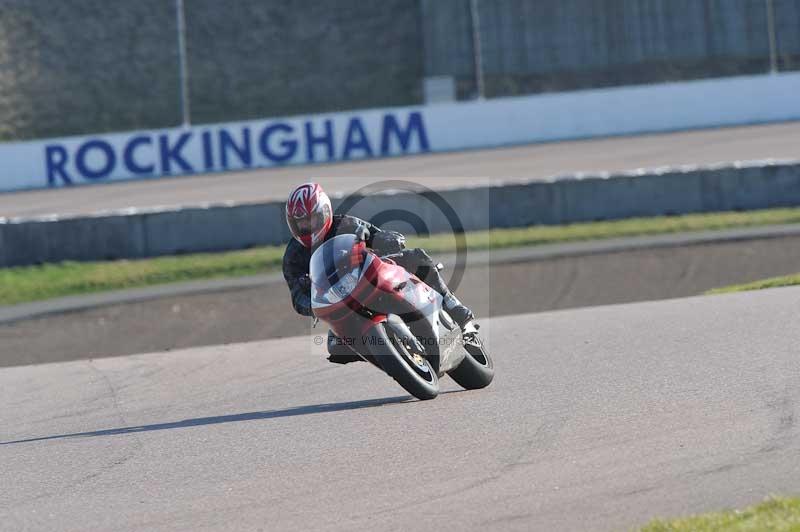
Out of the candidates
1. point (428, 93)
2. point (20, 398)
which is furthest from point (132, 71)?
point (20, 398)

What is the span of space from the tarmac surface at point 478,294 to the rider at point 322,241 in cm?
740

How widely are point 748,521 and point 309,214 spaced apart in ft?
12.6

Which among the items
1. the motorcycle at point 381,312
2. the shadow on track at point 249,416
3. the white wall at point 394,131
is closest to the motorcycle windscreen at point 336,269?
the motorcycle at point 381,312

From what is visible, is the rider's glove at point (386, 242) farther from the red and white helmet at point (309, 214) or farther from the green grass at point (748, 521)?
the green grass at point (748, 521)

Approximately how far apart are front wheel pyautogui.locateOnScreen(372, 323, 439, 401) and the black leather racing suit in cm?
55

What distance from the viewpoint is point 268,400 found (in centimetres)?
923

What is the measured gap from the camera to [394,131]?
111 ft

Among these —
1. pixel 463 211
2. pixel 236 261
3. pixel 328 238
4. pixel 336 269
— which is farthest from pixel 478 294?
pixel 336 269

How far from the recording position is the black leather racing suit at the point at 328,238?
313 inches

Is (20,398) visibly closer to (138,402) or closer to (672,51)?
(138,402)

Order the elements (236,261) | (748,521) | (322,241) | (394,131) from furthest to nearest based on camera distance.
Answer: (394,131)
(236,261)
(322,241)
(748,521)

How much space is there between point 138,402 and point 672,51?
34.8 m

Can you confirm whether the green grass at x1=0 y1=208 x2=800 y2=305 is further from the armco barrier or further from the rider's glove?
the rider's glove

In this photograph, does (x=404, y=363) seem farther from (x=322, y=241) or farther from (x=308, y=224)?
(x=308, y=224)
